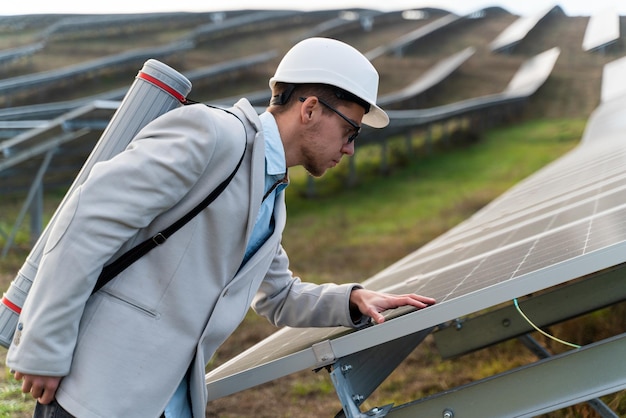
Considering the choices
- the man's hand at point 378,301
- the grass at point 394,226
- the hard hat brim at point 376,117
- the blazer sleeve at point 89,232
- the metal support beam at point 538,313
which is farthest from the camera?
the grass at point 394,226

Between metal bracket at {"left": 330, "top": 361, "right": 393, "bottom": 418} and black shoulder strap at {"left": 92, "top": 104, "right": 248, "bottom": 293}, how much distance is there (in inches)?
25.2

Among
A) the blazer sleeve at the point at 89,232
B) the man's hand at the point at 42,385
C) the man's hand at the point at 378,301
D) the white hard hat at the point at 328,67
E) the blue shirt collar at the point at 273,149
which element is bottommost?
the man's hand at the point at 42,385

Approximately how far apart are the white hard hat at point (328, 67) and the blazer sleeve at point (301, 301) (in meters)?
0.71

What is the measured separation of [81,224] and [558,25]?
48946 millimetres

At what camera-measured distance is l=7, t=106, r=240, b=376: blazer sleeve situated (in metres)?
1.90

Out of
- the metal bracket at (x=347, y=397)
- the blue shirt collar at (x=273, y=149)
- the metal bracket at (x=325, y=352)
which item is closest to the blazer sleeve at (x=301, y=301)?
the metal bracket at (x=347, y=397)

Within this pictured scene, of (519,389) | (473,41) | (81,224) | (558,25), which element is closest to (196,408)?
(81,224)

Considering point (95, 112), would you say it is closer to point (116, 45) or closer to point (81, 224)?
point (81, 224)

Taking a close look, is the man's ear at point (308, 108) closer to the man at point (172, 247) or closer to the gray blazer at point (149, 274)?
the man at point (172, 247)

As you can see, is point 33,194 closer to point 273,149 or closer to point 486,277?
point 273,149

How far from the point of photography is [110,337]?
6.58 feet

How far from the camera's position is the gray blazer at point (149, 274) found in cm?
192

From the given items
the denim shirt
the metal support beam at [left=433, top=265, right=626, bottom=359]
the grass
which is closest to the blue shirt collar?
the denim shirt

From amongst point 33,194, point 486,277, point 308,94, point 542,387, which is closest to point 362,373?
point 486,277
